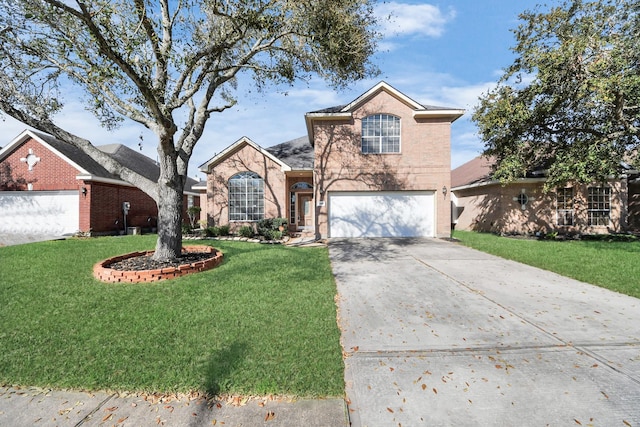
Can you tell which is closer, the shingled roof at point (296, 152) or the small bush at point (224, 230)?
the small bush at point (224, 230)

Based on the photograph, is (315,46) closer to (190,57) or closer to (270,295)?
(190,57)

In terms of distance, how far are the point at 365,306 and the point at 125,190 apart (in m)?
16.7

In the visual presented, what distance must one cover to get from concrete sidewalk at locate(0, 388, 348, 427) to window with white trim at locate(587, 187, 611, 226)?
19633 mm

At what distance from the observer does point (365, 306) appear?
4844 mm

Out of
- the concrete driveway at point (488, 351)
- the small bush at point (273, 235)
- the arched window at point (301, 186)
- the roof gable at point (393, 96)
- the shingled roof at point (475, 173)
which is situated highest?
the roof gable at point (393, 96)

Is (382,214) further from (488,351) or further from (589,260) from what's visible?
(488,351)

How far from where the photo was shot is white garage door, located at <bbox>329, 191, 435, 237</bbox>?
13258 millimetres

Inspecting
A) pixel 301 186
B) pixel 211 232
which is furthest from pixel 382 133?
pixel 211 232

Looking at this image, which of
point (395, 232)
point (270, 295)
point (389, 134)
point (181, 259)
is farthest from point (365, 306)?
point (389, 134)

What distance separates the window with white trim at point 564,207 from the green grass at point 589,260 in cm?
486

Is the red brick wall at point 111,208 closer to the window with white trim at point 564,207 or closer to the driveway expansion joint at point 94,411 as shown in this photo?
the driveway expansion joint at point 94,411

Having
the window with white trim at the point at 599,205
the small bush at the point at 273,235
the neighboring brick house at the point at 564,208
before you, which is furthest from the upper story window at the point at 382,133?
the window with white trim at the point at 599,205

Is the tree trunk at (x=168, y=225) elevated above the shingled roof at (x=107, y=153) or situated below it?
below

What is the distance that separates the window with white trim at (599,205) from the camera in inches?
597
